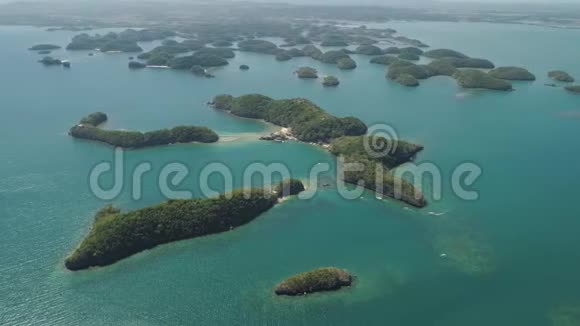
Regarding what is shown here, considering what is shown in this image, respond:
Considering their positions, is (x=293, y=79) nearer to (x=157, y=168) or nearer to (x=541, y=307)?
(x=157, y=168)

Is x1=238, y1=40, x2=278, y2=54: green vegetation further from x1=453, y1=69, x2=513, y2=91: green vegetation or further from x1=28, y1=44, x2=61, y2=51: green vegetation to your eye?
x1=453, y1=69, x2=513, y2=91: green vegetation

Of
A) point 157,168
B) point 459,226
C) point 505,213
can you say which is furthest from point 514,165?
point 157,168

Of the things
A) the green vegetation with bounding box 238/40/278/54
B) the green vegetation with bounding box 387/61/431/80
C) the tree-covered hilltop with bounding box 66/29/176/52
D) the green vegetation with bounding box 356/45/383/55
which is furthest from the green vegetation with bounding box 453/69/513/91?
the tree-covered hilltop with bounding box 66/29/176/52

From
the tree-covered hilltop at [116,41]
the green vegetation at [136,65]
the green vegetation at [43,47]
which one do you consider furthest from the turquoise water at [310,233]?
the green vegetation at [43,47]

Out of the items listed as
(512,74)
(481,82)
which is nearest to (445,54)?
(512,74)

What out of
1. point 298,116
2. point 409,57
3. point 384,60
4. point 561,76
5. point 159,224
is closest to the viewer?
point 159,224

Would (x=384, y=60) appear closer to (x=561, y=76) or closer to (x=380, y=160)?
(x=561, y=76)
